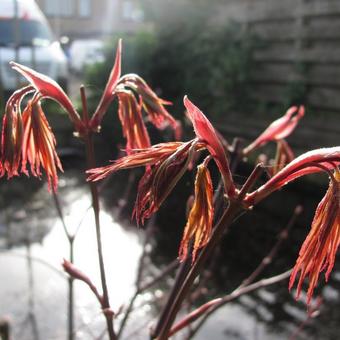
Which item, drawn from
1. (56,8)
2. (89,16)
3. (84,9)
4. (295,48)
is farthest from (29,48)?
(84,9)

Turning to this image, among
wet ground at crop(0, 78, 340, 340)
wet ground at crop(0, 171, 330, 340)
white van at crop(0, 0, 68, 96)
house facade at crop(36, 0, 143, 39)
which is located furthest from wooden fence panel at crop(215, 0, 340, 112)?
house facade at crop(36, 0, 143, 39)

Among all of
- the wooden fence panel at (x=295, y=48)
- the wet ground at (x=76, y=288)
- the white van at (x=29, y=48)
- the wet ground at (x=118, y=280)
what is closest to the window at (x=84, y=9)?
the white van at (x=29, y=48)

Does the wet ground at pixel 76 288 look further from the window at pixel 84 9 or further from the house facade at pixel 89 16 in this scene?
the window at pixel 84 9

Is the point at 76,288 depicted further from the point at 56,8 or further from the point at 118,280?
the point at 56,8

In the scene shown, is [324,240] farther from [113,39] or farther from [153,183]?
[113,39]

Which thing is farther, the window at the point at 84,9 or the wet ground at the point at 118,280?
the window at the point at 84,9

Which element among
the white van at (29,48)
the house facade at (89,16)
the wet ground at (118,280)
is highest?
the house facade at (89,16)

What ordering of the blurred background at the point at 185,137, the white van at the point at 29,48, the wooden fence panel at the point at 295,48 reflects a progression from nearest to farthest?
the blurred background at the point at 185,137 < the white van at the point at 29,48 < the wooden fence panel at the point at 295,48

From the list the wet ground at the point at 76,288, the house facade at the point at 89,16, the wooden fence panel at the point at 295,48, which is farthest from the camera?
the house facade at the point at 89,16
